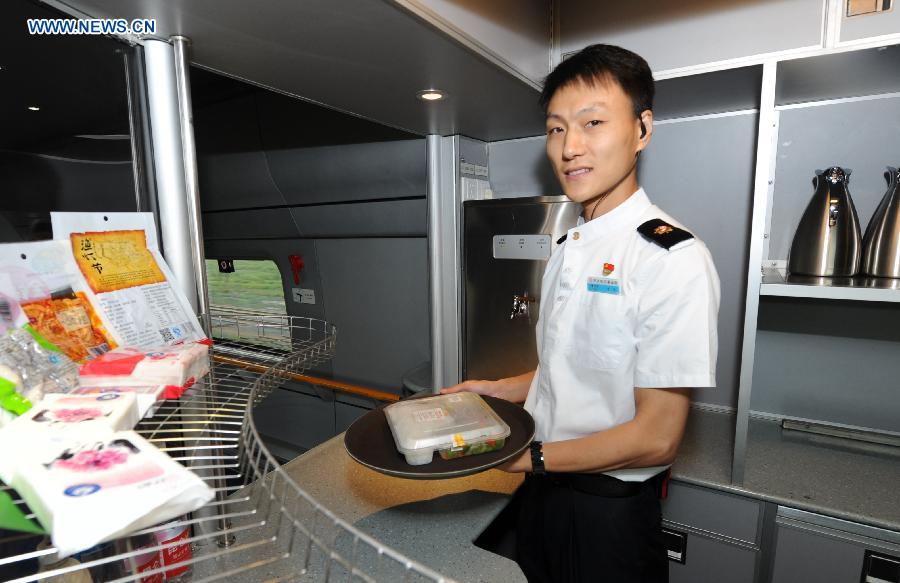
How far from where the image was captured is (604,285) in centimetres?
120

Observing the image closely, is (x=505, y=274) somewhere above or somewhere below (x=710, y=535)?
above

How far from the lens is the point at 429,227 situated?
226 centimetres

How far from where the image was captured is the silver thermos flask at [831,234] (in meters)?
1.62

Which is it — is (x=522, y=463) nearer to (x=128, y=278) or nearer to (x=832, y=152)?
(x=128, y=278)

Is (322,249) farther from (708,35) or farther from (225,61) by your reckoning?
(708,35)

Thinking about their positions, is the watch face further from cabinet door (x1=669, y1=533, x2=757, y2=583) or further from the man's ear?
cabinet door (x1=669, y1=533, x2=757, y2=583)

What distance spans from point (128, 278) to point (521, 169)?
75.0 inches

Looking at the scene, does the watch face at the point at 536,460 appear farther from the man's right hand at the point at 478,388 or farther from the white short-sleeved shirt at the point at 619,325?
the man's right hand at the point at 478,388

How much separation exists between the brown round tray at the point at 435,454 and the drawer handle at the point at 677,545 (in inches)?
36.8

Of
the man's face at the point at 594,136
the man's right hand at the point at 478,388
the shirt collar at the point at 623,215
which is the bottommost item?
the man's right hand at the point at 478,388

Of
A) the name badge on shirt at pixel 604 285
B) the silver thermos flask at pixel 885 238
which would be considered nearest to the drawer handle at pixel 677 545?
the name badge on shirt at pixel 604 285

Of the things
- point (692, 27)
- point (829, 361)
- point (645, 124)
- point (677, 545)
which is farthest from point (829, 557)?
point (692, 27)

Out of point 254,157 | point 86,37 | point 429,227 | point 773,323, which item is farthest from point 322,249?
point 773,323

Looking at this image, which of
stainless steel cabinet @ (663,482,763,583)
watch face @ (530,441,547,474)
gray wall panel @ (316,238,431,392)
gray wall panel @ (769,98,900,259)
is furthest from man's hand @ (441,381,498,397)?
gray wall panel @ (316,238,431,392)
